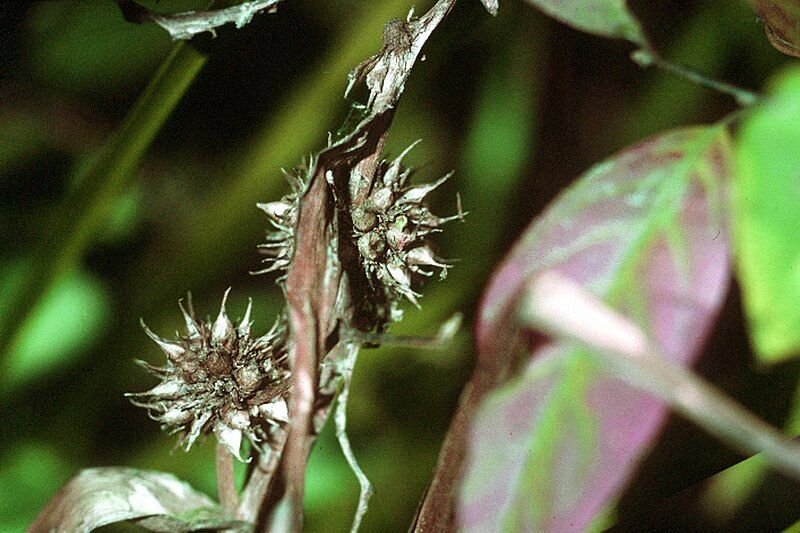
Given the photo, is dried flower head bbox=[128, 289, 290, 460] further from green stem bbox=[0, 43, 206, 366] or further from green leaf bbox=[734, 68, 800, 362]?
green leaf bbox=[734, 68, 800, 362]

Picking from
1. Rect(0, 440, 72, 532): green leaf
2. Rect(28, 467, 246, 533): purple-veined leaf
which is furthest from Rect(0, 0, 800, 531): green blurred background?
A: Rect(28, 467, 246, 533): purple-veined leaf

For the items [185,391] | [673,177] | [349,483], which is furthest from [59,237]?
[673,177]

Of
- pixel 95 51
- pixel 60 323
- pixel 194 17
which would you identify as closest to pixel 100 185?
pixel 194 17

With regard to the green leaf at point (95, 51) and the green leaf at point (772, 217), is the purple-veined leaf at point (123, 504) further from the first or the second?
the green leaf at point (95, 51)

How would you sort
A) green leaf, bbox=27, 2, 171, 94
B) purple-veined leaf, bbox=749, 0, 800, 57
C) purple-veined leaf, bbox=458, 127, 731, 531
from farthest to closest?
green leaf, bbox=27, 2, 171, 94 → purple-veined leaf, bbox=749, 0, 800, 57 → purple-veined leaf, bbox=458, 127, 731, 531

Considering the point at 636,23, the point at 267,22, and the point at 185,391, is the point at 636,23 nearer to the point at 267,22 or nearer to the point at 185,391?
the point at 185,391

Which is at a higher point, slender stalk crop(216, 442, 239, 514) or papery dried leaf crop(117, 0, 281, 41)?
papery dried leaf crop(117, 0, 281, 41)

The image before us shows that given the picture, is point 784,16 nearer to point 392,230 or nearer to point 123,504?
point 392,230
